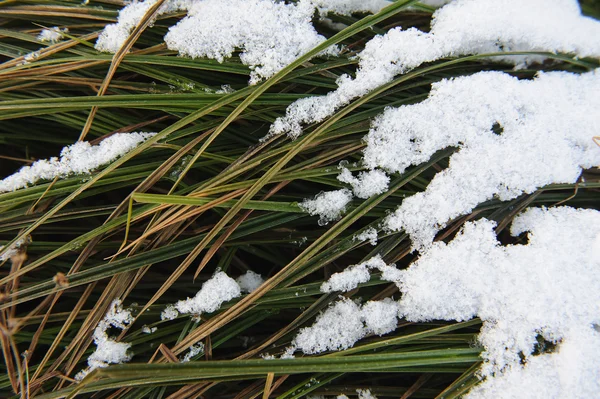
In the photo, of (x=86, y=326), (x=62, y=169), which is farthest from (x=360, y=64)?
(x=86, y=326)

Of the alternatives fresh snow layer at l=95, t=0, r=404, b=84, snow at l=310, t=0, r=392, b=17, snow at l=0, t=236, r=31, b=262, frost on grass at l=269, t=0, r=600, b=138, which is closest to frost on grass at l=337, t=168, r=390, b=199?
frost on grass at l=269, t=0, r=600, b=138

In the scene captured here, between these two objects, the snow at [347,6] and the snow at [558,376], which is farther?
the snow at [347,6]

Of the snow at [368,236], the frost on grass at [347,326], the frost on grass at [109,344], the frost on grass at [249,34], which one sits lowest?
the frost on grass at [347,326]

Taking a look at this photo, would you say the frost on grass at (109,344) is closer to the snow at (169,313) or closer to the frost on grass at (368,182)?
the snow at (169,313)

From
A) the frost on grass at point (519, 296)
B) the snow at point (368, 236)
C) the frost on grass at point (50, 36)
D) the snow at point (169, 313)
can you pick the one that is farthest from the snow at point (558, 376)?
the frost on grass at point (50, 36)

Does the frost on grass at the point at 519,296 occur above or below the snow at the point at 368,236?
below

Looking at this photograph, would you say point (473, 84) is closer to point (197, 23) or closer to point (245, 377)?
point (197, 23)

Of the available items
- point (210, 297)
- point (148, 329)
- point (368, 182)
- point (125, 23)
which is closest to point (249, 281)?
point (210, 297)

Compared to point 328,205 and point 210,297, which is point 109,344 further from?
point 328,205
